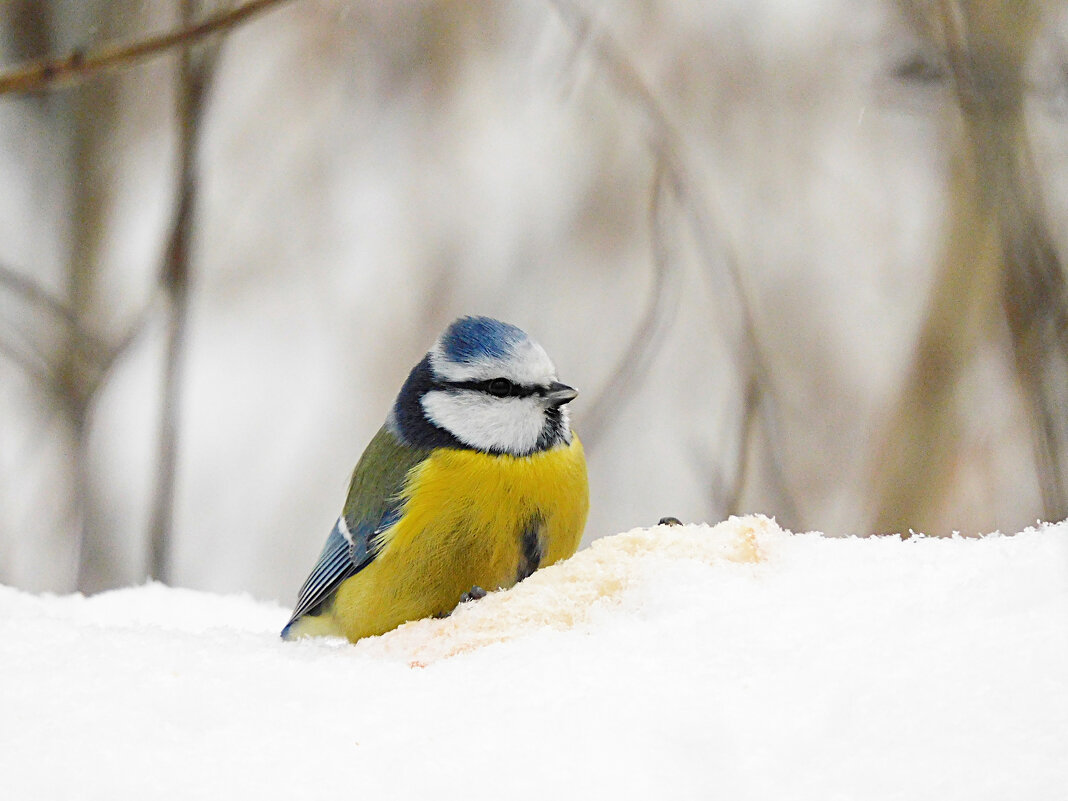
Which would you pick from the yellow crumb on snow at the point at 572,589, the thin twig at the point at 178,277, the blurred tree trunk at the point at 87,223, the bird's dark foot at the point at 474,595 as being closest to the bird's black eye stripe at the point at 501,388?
the bird's dark foot at the point at 474,595

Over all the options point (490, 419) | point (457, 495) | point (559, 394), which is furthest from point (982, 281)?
point (457, 495)

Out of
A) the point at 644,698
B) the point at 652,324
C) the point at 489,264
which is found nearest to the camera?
the point at 644,698

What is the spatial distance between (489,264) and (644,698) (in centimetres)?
274

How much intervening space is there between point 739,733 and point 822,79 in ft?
9.43

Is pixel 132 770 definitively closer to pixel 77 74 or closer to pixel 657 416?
pixel 77 74

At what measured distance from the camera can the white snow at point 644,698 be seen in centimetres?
64

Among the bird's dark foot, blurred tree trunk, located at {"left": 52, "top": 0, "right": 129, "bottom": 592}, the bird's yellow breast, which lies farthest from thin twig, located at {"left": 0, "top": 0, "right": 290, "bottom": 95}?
blurred tree trunk, located at {"left": 52, "top": 0, "right": 129, "bottom": 592}

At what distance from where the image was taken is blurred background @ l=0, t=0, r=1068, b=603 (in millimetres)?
2520

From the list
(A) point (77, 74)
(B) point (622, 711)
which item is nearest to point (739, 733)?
(B) point (622, 711)

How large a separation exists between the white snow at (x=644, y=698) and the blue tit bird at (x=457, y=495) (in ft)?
1.81

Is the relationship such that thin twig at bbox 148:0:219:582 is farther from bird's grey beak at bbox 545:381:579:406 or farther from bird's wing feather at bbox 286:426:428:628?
bird's grey beak at bbox 545:381:579:406

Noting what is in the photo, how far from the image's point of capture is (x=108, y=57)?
140cm

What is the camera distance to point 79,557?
2971 mm

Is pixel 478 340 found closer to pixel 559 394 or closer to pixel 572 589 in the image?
pixel 559 394
